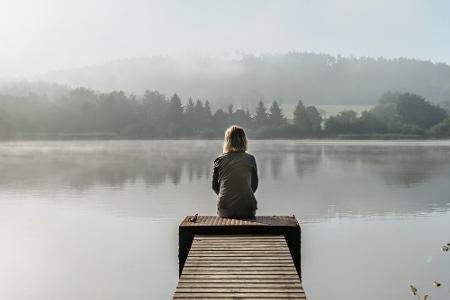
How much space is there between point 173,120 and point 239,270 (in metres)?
154

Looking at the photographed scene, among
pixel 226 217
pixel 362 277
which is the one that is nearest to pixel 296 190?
pixel 362 277

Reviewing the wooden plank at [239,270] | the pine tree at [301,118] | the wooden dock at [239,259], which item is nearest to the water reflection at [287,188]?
the wooden dock at [239,259]

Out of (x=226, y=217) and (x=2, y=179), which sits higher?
(x=226, y=217)

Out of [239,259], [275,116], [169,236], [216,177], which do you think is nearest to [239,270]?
[239,259]

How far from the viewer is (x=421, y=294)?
10359 millimetres

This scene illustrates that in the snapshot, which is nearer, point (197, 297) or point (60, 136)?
point (197, 297)

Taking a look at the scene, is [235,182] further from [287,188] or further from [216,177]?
[287,188]

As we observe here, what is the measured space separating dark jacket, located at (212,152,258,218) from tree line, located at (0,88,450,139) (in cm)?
14468

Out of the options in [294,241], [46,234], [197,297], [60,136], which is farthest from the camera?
[60,136]

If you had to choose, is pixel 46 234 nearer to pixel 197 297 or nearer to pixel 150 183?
pixel 197 297

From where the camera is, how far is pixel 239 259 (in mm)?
7273

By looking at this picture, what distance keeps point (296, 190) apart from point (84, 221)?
12.4 metres

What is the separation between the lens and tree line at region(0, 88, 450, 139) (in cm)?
15325

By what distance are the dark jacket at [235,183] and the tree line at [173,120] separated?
145 m
